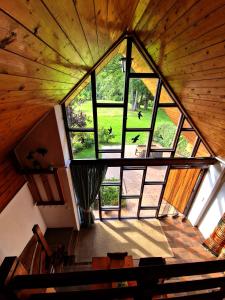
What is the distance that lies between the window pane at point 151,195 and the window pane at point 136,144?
1.08 metres

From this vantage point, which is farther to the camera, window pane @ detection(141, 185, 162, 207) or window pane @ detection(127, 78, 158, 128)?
window pane @ detection(141, 185, 162, 207)

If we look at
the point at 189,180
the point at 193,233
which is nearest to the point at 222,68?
the point at 189,180

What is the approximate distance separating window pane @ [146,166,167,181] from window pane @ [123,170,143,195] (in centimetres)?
19

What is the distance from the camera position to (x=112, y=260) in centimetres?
269

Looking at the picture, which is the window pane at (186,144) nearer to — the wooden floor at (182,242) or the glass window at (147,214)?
the glass window at (147,214)

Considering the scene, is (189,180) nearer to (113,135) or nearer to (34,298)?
(113,135)

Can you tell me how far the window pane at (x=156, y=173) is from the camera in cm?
→ 394

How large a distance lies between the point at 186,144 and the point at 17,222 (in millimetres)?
3487

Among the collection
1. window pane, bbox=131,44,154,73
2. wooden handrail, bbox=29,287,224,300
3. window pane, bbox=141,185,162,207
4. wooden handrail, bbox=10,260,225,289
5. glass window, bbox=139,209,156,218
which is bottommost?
glass window, bbox=139,209,156,218

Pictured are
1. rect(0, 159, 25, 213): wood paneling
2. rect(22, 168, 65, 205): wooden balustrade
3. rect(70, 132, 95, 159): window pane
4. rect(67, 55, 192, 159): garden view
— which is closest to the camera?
rect(0, 159, 25, 213): wood paneling

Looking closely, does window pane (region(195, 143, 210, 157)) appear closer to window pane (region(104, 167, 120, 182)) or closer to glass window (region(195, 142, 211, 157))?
glass window (region(195, 142, 211, 157))

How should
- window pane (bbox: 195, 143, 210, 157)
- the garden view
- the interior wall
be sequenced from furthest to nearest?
window pane (bbox: 195, 143, 210, 157) → the garden view → the interior wall

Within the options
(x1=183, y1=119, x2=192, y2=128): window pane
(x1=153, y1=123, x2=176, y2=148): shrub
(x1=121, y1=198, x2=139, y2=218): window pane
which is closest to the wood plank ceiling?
(x1=183, y1=119, x2=192, y2=128): window pane

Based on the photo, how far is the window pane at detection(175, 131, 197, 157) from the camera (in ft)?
11.4
